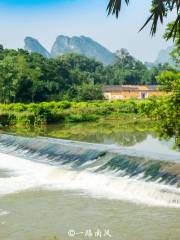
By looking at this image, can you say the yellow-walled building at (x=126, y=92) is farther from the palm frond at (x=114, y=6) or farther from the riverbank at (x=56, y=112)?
the palm frond at (x=114, y=6)

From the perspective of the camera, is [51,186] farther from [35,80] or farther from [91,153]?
[35,80]

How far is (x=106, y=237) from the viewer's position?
6.02 meters

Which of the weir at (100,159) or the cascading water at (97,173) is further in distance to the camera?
the weir at (100,159)

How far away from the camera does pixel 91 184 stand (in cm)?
953

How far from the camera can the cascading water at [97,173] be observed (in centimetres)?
833

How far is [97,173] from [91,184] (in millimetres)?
861

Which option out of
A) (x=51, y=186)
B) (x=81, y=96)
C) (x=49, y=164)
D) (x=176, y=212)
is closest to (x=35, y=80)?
(x=81, y=96)

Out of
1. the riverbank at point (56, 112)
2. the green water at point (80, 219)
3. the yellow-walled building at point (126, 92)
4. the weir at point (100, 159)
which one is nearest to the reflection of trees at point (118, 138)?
the riverbank at point (56, 112)

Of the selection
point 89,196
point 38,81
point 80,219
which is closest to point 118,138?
point 89,196

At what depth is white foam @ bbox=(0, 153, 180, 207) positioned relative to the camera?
7.91 metres

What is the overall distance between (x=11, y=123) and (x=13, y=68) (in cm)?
1169
